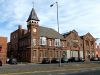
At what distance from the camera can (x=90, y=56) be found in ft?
308

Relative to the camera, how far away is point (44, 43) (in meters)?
80.1

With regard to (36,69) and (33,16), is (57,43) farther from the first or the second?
(36,69)

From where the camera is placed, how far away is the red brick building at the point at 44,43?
7738cm

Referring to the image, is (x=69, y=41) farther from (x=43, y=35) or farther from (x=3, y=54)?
(x=3, y=54)

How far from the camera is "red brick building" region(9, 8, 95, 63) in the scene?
7738 cm

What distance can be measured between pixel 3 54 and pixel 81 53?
34.6m

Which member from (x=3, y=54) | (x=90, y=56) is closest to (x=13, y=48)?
(x=3, y=54)

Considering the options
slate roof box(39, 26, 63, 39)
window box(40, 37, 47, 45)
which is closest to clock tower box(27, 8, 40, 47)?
window box(40, 37, 47, 45)

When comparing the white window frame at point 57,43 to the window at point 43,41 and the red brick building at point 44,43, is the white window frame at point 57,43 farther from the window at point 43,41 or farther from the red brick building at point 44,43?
the window at point 43,41

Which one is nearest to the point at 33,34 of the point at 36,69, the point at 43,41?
the point at 43,41

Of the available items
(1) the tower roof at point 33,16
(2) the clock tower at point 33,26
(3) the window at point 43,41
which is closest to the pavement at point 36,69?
(2) the clock tower at point 33,26

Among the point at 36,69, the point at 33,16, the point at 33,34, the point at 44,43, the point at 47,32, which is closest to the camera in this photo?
the point at 36,69

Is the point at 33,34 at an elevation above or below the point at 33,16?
below

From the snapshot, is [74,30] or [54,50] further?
[74,30]
